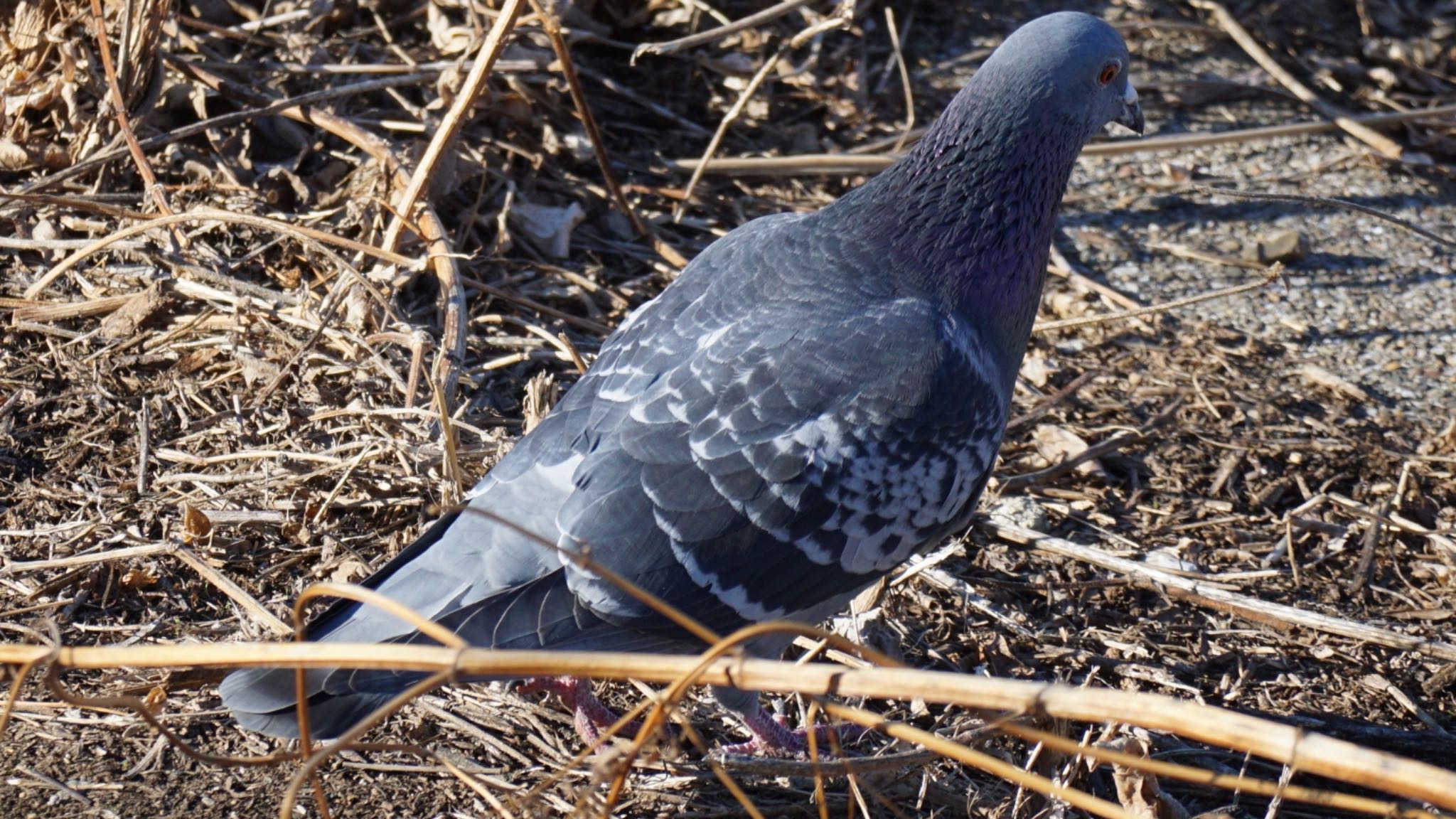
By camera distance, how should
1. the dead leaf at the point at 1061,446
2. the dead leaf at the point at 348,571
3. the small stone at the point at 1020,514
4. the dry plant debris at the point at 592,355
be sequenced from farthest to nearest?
1. the dead leaf at the point at 1061,446
2. the small stone at the point at 1020,514
3. the dead leaf at the point at 348,571
4. the dry plant debris at the point at 592,355

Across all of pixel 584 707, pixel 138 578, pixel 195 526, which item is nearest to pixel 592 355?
pixel 195 526

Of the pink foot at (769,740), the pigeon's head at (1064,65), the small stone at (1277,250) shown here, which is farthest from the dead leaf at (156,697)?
the small stone at (1277,250)

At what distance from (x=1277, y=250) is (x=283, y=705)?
491cm

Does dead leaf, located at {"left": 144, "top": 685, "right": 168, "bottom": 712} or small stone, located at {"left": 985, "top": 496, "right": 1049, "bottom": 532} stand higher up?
dead leaf, located at {"left": 144, "top": 685, "right": 168, "bottom": 712}

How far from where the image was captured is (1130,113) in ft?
14.9

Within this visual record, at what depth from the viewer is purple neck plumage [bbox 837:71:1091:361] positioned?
402cm

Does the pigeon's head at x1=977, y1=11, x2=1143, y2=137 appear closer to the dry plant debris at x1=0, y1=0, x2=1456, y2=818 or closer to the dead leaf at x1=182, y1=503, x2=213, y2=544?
the dry plant debris at x1=0, y1=0, x2=1456, y2=818

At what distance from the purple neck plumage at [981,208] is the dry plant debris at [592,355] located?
1024 mm

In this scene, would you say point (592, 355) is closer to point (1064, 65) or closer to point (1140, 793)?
point (1064, 65)

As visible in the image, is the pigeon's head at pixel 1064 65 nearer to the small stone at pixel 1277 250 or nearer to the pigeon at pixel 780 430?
the pigeon at pixel 780 430

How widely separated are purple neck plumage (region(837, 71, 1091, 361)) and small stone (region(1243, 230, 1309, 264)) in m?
2.43

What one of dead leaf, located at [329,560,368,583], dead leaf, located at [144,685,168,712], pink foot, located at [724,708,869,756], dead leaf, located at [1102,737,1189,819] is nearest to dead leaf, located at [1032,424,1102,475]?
pink foot, located at [724,708,869,756]

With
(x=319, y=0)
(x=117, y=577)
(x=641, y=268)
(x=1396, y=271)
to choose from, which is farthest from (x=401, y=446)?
(x=1396, y=271)

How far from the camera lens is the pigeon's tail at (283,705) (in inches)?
126
